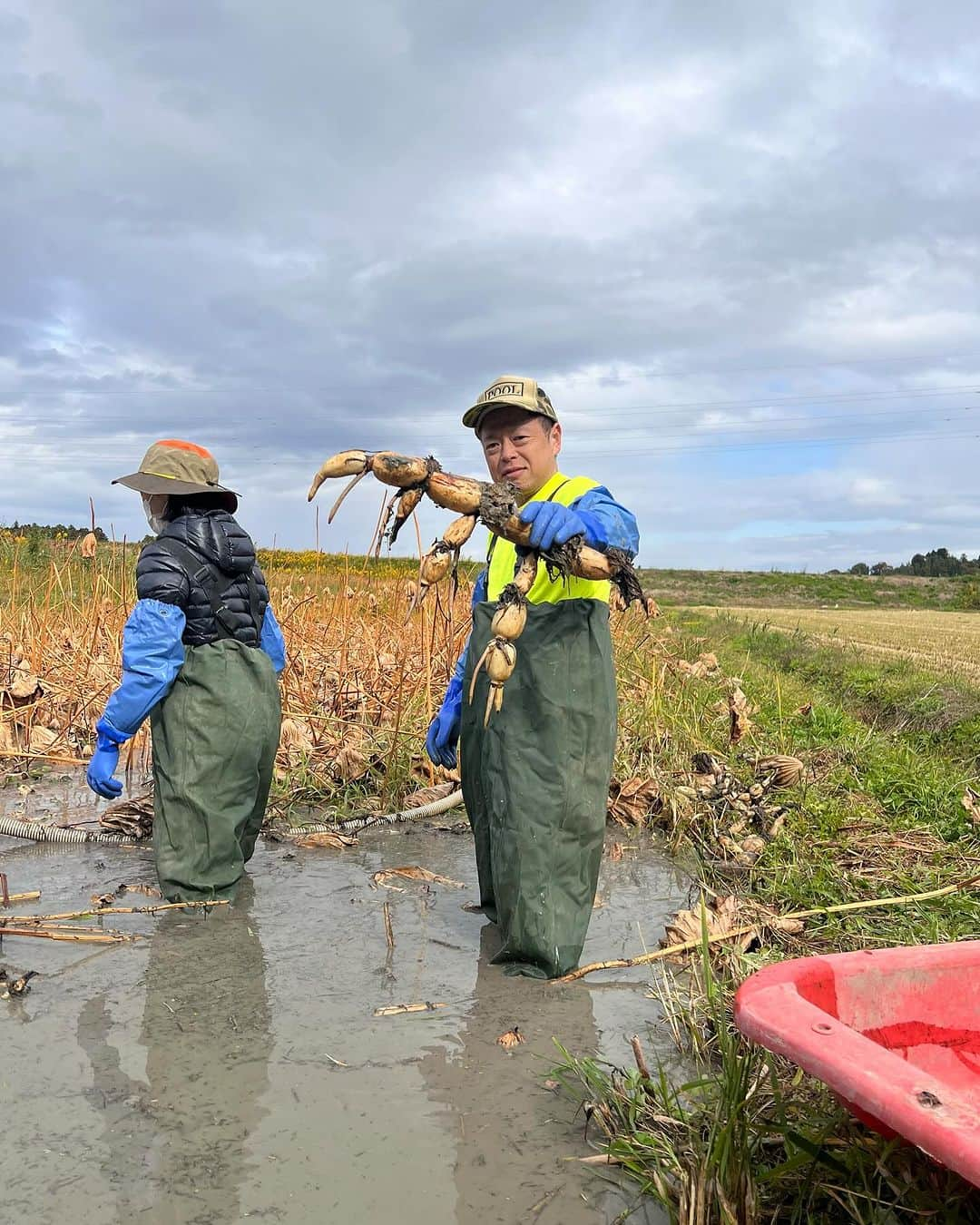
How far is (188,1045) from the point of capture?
8.75ft

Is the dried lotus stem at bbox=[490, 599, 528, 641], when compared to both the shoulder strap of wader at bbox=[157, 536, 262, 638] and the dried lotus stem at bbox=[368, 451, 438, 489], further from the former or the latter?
the shoulder strap of wader at bbox=[157, 536, 262, 638]

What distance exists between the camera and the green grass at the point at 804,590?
3309 centimetres

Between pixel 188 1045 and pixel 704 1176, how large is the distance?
56.0 inches

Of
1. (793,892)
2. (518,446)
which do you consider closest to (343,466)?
Answer: (518,446)

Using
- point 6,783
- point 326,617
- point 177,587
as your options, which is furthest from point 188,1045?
point 326,617

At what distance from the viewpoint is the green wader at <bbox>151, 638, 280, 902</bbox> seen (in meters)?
3.68

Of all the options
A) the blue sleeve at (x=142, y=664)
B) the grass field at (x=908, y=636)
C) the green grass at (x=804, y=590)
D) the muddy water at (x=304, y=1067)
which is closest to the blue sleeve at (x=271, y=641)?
the blue sleeve at (x=142, y=664)

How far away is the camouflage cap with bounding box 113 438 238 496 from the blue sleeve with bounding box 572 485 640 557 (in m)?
1.51

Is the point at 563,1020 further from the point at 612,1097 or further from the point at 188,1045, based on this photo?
the point at 188,1045

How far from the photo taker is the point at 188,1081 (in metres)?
2.47

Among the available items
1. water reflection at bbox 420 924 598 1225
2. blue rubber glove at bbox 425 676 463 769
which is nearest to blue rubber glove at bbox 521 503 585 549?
blue rubber glove at bbox 425 676 463 769

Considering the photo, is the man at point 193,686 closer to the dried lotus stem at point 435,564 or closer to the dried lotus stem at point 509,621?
the dried lotus stem at point 435,564

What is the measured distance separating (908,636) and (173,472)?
15237 millimetres

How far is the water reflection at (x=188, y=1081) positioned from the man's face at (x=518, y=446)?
1747mm
